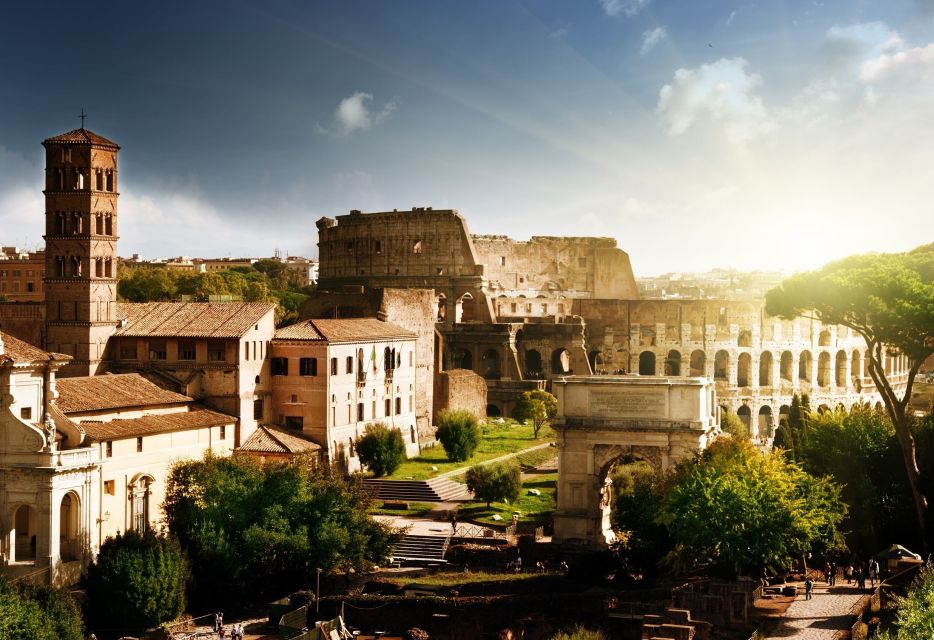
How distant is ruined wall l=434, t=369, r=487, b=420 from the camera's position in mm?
65312

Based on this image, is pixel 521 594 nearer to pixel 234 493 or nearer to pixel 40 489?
pixel 234 493

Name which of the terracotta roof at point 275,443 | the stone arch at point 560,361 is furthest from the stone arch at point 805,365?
the terracotta roof at point 275,443

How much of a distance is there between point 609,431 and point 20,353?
19.9 meters

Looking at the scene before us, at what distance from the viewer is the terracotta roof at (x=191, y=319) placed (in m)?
47.0

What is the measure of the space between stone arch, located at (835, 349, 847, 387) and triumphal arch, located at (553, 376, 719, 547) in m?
52.7

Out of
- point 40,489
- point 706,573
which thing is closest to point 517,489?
point 706,573

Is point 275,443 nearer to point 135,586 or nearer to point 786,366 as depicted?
point 135,586

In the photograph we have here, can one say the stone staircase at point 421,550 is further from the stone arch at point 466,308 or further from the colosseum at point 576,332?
the stone arch at point 466,308

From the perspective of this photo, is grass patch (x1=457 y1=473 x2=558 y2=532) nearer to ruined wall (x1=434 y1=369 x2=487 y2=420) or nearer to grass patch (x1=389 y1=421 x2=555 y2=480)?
grass patch (x1=389 y1=421 x2=555 y2=480)

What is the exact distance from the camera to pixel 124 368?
47688mm

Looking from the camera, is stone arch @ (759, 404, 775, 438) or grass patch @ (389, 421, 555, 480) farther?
stone arch @ (759, 404, 775, 438)

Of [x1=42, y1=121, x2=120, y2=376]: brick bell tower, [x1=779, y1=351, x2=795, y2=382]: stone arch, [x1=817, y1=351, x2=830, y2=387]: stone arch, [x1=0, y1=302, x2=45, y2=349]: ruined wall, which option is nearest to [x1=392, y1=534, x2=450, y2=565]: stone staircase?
[x1=42, y1=121, x2=120, y2=376]: brick bell tower

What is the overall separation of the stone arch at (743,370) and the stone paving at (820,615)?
54.2 m

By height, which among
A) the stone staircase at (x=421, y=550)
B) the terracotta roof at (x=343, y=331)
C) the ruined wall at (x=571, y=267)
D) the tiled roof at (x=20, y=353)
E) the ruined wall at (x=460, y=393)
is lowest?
the stone staircase at (x=421, y=550)
